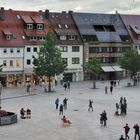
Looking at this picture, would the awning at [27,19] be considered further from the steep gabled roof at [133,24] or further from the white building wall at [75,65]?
the steep gabled roof at [133,24]

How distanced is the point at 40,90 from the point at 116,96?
626 inches

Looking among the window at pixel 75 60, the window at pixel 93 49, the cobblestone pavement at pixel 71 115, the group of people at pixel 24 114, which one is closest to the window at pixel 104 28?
the window at pixel 93 49

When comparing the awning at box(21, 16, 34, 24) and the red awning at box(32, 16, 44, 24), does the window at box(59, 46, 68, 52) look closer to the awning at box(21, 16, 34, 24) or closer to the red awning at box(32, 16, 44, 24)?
the red awning at box(32, 16, 44, 24)

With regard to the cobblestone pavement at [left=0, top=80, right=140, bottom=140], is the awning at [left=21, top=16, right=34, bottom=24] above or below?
above

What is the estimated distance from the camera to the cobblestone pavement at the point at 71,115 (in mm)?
42625

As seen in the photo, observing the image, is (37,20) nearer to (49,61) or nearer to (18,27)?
(18,27)

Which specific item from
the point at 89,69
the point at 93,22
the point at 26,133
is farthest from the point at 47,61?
the point at 26,133

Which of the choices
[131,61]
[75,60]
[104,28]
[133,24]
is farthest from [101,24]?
[131,61]

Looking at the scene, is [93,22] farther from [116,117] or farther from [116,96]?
[116,117]

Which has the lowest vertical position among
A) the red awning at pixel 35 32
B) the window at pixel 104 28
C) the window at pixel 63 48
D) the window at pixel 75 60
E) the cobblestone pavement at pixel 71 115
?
the cobblestone pavement at pixel 71 115

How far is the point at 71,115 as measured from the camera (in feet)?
177

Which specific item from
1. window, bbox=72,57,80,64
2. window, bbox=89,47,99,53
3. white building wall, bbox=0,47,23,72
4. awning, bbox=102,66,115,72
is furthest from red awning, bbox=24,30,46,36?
awning, bbox=102,66,115,72

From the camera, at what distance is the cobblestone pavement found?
42625 mm

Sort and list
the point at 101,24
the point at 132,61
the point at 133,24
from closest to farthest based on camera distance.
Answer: the point at 132,61 < the point at 101,24 < the point at 133,24
